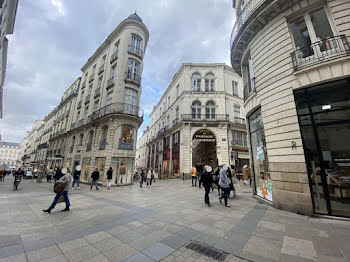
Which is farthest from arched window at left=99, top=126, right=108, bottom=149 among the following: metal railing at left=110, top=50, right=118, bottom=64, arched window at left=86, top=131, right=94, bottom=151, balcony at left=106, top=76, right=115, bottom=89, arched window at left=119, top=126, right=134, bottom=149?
metal railing at left=110, top=50, right=118, bottom=64

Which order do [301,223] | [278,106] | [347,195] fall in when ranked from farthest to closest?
[278,106]
[347,195]
[301,223]

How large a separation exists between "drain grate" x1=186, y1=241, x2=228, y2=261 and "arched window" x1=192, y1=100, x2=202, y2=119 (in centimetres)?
2126

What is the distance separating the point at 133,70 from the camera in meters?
18.3

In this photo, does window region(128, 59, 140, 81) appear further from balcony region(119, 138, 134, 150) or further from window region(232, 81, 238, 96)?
window region(232, 81, 238, 96)

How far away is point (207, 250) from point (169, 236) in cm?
104

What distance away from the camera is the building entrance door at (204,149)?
75.9 feet

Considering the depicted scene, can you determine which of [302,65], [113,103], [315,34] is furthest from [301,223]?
[113,103]

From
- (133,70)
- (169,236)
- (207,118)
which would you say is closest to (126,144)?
(133,70)

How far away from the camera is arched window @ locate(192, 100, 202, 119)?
24.0 m

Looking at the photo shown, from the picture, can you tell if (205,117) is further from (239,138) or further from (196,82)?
(196,82)

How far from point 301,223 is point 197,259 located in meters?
3.98

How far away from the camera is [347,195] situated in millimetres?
5059

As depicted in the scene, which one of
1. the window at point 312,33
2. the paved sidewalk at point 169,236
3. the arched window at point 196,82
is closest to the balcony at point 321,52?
the window at point 312,33

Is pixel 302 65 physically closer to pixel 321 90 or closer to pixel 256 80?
pixel 321 90
